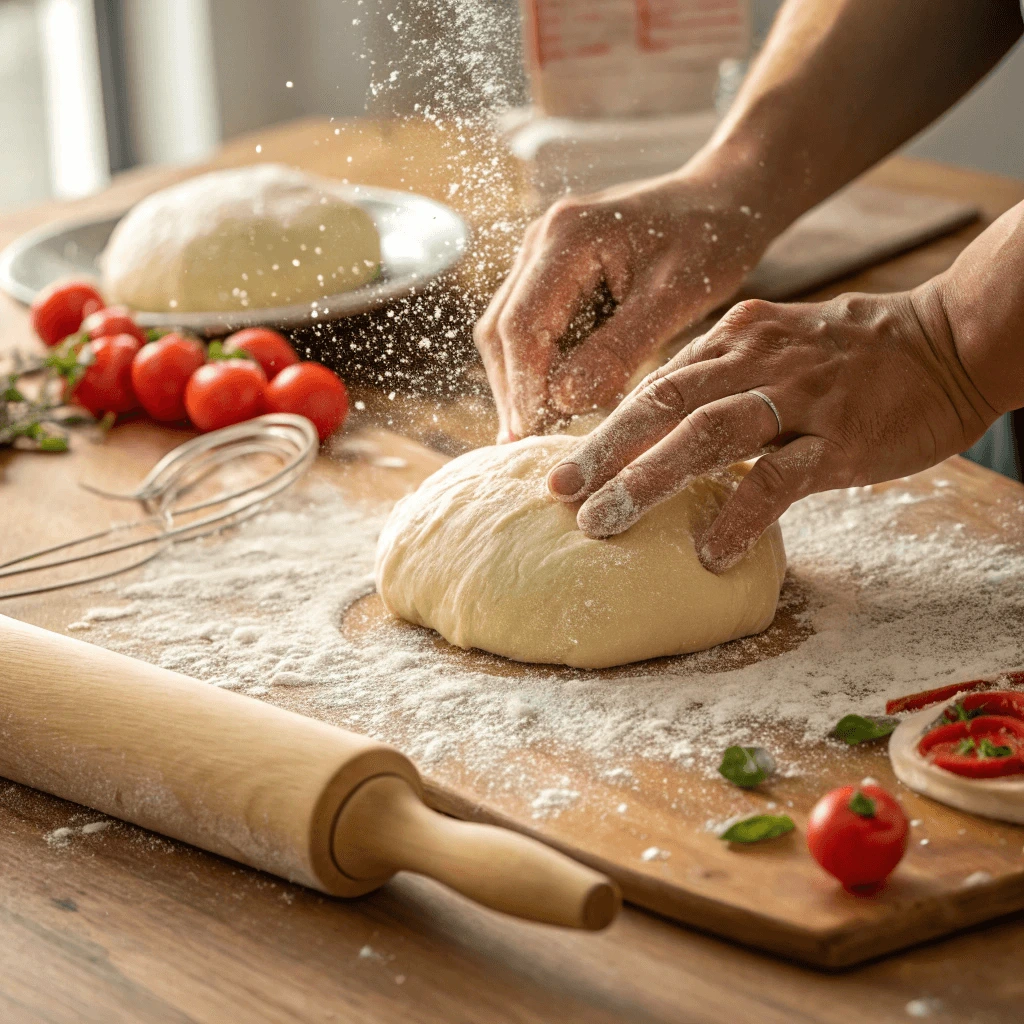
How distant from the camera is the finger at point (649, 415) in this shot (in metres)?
1.34

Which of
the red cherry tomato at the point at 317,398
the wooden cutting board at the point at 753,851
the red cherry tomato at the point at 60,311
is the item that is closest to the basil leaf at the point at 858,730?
the wooden cutting board at the point at 753,851

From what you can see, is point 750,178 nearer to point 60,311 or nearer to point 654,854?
point 654,854

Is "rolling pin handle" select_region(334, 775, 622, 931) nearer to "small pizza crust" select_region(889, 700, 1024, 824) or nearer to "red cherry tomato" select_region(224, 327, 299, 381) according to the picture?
"small pizza crust" select_region(889, 700, 1024, 824)

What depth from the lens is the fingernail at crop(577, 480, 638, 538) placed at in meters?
1.33

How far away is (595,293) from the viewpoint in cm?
169

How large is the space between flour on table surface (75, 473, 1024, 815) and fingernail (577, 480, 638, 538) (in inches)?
5.8

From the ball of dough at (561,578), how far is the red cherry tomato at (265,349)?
0.75 meters

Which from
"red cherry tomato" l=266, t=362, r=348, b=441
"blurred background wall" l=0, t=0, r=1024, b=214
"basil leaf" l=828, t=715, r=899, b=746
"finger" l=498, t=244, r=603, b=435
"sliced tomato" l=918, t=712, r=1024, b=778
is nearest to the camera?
"sliced tomato" l=918, t=712, r=1024, b=778

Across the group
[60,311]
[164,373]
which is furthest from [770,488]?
[60,311]

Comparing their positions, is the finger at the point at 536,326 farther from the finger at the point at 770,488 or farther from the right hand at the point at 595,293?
the finger at the point at 770,488

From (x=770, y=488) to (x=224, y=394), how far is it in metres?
0.97

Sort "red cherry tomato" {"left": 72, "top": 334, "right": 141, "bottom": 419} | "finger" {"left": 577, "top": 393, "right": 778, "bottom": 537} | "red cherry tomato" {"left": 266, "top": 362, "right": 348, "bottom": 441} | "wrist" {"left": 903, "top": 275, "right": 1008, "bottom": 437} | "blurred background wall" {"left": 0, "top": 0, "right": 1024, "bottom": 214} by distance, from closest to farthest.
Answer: "finger" {"left": 577, "top": 393, "right": 778, "bottom": 537} → "wrist" {"left": 903, "top": 275, "right": 1008, "bottom": 437} → "red cherry tomato" {"left": 266, "top": 362, "right": 348, "bottom": 441} → "red cherry tomato" {"left": 72, "top": 334, "right": 141, "bottom": 419} → "blurred background wall" {"left": 0, "top": 0, "right": 1024, "bottom": 214}

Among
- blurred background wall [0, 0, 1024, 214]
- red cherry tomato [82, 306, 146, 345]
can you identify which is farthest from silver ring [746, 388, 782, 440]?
blurred background wall [0, 0, 1024, 214]

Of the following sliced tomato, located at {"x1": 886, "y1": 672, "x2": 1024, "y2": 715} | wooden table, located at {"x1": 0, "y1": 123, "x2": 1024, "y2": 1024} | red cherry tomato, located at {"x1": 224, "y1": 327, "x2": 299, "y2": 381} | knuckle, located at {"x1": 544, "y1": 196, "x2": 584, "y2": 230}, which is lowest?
wooden table, located at {"x1": 0, "y1": 123, "x2": 1024, "y2": 1024}
